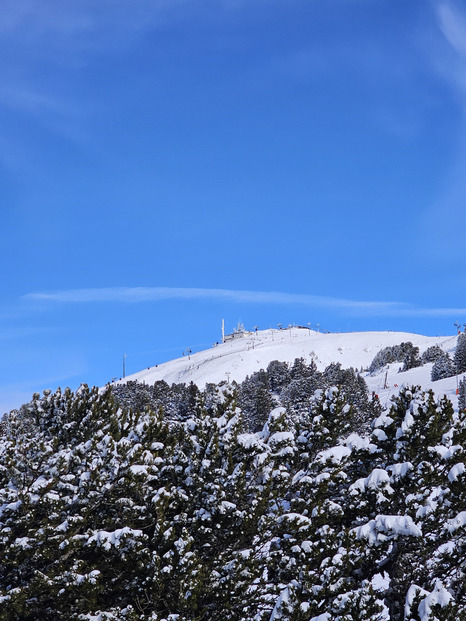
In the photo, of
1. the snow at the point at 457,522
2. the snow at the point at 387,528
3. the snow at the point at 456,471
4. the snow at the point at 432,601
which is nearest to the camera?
the snow at the point at 432,601

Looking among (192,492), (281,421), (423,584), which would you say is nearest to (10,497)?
(192,492)

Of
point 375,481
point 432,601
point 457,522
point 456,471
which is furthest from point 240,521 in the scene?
point 456,471

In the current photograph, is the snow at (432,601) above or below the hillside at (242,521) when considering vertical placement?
below

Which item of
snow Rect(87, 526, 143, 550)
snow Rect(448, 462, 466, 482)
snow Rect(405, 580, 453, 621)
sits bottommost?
snow Rect(405, 580, 453, 621)

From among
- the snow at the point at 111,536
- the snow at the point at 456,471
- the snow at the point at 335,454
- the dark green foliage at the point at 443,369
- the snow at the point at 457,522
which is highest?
the dark green foliage at the point at 443,369

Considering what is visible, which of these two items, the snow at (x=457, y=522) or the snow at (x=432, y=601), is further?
the snow at (x=457, y=522)

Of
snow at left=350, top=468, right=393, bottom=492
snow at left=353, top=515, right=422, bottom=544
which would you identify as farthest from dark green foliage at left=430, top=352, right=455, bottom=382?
snow at left=353, top=515, right=422, bottom=544

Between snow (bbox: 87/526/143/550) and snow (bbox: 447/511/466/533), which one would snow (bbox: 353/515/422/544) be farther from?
snow (bbox: 87/526/143/550)

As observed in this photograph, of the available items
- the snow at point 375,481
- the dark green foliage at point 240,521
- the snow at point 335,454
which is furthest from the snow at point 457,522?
the snow at point 335,454

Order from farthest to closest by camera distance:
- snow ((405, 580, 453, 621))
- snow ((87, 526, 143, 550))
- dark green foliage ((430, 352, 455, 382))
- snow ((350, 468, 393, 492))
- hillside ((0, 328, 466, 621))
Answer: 1. dark green foliage ((430, 352, 455, 382))
2. snow ((350, 468, 393, 492))
3. snow ((87, 526, 143, 550))
4. hillside ((0, 328, 466, 621))
5. snow ((405, 580, 453, 621))

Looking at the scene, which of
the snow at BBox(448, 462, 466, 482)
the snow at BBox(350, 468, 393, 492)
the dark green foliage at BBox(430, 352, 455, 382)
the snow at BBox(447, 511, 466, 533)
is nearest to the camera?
the snow at BBox(447, 511, 466, 533)

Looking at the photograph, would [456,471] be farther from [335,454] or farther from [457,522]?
[335,454]

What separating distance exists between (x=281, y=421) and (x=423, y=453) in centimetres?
531

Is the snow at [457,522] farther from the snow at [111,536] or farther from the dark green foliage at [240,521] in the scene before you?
the snow at [111,536]
